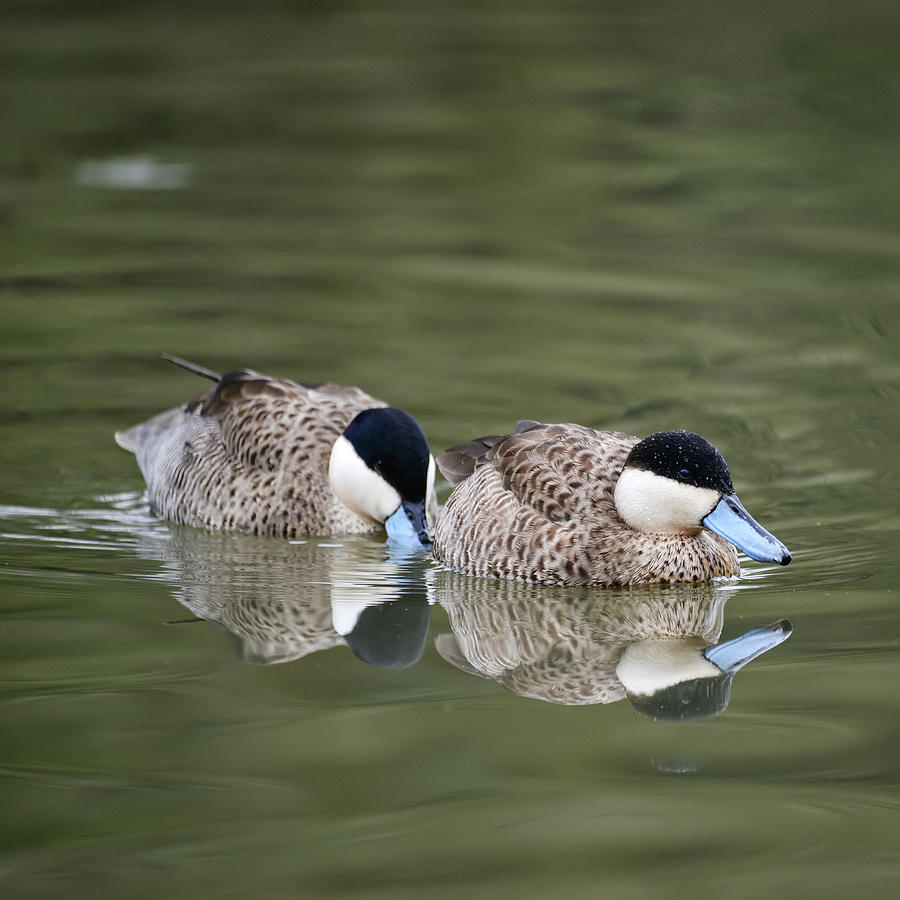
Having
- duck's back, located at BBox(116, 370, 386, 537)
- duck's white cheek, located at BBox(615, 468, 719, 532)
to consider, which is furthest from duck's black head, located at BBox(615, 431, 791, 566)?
duck's back, located at BBox(116, 370, 386, 537)

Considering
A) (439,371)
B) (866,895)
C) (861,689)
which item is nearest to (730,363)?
(439,371)

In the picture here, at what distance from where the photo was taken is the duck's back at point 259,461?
10.6 m

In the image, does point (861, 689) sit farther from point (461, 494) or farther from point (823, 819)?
point (461, 494)

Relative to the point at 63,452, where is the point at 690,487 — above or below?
above

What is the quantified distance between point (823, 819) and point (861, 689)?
1.45 meters

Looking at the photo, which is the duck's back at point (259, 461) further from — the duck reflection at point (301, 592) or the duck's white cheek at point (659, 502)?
the duck's white cheek at point (659, 502)

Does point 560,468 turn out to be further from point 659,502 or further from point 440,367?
point 440,367

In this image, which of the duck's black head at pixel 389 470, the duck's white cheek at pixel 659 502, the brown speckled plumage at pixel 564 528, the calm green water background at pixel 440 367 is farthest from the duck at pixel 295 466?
the duck's white cheek at pixel 659 502

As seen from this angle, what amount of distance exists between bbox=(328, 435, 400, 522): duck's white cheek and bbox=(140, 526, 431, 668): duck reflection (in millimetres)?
224

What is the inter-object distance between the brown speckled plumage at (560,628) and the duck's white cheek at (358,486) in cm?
86

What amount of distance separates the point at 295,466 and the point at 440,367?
3.02 meters

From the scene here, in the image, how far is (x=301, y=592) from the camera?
364 inches

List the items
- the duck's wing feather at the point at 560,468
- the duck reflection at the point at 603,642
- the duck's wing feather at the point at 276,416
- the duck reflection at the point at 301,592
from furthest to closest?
the duck's wing feather at the point at 276,416 < the duck's wing feather at the point at 560,468 < the duck reflection at the point at 301,592 < the duck reflection at the point at 603,642

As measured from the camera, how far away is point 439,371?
44.0 ft
